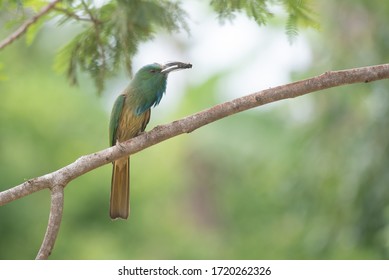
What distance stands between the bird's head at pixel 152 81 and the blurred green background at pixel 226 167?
85cm

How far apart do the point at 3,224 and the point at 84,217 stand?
1.57 metres

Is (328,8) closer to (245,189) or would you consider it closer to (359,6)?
(359,6)

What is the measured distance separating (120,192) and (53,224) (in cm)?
106

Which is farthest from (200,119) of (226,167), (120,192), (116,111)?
(226,167)

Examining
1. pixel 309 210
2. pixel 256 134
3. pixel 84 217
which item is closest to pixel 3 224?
pixel 84 217

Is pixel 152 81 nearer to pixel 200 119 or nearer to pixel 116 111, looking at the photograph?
pixel 116 111

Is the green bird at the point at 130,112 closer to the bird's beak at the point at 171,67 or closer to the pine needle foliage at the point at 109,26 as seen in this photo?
the bird's beak at the point at 171,67

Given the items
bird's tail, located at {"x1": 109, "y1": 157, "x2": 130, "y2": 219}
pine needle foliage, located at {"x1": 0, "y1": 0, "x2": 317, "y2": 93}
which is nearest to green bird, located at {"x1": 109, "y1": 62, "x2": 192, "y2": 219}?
bird's tail, located at {"x1": 109, "y1": 157, "x2": 130, "y2": 219}

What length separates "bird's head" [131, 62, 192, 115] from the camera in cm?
450

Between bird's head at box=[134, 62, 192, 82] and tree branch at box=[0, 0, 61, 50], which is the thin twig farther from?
bird's head at box=[134, 62, 192, 82]

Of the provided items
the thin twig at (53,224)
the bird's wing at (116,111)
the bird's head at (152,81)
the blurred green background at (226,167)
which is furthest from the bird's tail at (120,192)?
the blurred green background at (226,167)

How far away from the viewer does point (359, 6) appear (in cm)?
838

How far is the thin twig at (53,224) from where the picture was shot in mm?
3404

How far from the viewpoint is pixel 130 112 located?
470cm
